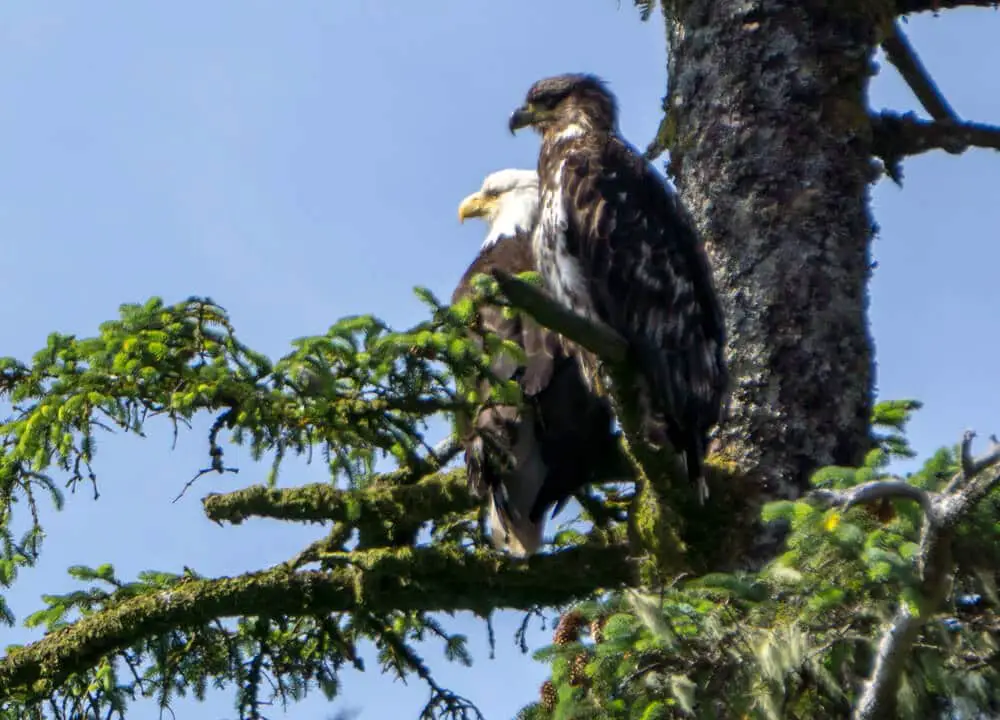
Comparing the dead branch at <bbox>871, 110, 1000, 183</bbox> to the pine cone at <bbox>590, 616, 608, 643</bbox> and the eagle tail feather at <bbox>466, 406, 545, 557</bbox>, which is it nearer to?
the eagle tail feather at <bbox>466, 406, 545, 557</bbox>

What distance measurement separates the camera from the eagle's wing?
5008mm

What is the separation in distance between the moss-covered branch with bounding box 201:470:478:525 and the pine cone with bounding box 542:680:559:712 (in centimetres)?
94

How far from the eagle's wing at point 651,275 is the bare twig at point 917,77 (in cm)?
127

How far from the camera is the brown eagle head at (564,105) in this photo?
6.54 metres

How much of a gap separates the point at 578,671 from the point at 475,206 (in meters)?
3.72

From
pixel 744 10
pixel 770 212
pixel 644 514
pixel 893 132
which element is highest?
pixel 744 10

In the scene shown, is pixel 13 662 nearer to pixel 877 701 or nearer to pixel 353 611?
pixel 353 611

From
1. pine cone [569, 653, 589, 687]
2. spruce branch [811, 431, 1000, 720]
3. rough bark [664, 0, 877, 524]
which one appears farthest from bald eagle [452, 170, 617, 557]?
spruce branch [811, 431, 1000, 720]

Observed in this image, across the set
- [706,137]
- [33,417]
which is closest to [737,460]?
[706,137]

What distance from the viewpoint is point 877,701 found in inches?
131

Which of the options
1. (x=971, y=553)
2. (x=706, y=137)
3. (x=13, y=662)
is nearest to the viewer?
(x=971, y=553)

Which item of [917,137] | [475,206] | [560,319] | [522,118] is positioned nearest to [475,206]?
[475,206]

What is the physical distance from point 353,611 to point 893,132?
8.73ft

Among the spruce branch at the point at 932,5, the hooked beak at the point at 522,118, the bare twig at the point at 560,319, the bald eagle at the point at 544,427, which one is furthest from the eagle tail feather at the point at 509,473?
the spruce branch at the point at 932,5
